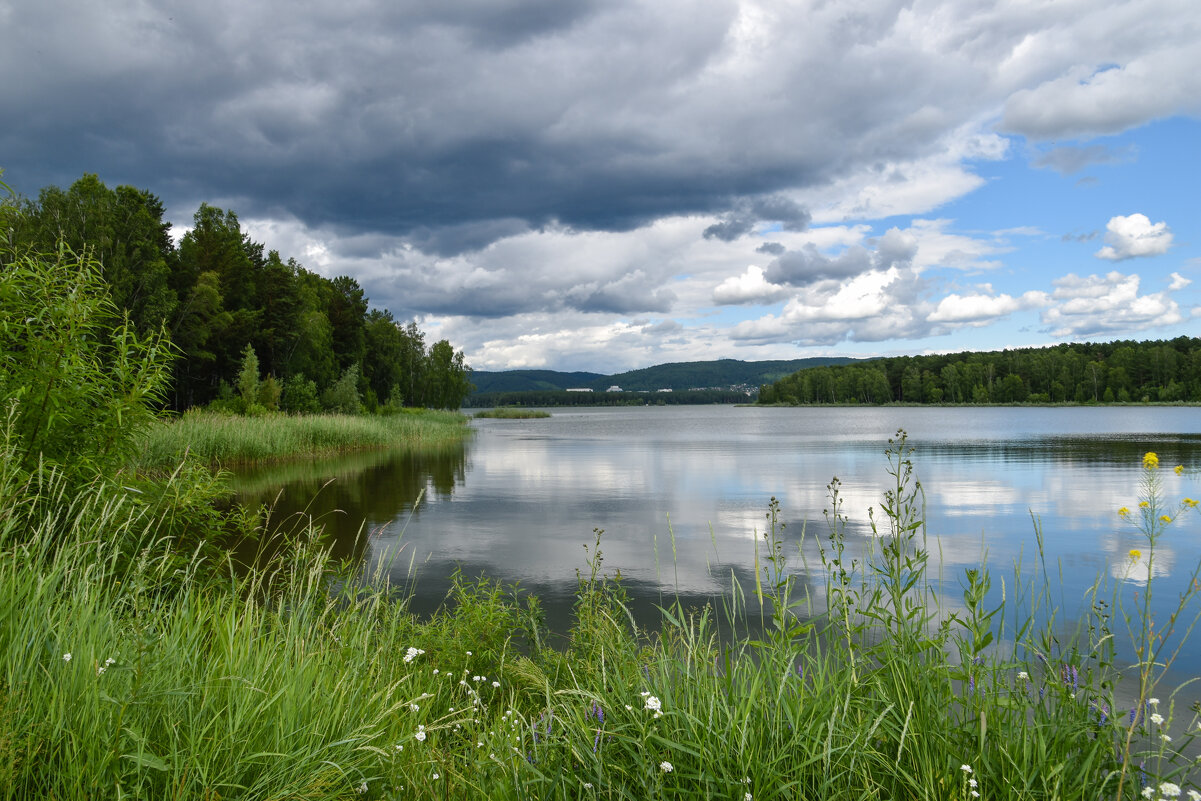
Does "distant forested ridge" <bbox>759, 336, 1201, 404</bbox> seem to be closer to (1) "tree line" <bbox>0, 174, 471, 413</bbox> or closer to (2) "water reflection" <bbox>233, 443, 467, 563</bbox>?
(1) "tree line" <bbox>0, 174, 471, 413</bbox>

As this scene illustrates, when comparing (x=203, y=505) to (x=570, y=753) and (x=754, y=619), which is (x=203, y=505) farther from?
(x=754, y=619)

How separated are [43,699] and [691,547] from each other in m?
10.1

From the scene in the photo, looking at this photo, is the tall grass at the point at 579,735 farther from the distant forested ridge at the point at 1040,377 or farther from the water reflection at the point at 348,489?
the distant forested ridge at the point at 1040,377

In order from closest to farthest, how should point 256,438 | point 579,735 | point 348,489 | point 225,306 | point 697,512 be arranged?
point 579,735
point 697,512
point 348,489
point 256,438
point 225,306

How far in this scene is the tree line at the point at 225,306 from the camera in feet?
129

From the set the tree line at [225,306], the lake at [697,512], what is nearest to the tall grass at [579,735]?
the lake at [697,512]

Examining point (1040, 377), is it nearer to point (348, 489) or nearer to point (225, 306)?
point (225, 306)

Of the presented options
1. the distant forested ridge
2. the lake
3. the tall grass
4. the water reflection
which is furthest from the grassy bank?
the distant forested ridge

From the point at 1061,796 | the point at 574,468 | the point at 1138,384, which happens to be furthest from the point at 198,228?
the point at 1138,384

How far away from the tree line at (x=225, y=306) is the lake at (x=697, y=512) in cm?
1718

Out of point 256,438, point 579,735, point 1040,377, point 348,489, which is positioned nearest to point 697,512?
point 348,489

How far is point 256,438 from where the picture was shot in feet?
88.5

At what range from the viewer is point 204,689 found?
296 cm

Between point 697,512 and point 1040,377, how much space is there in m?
141
